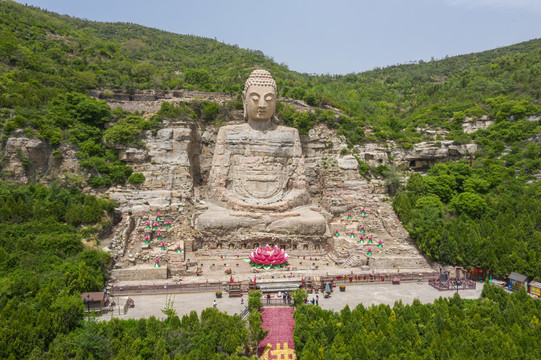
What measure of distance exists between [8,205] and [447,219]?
64.9 feet

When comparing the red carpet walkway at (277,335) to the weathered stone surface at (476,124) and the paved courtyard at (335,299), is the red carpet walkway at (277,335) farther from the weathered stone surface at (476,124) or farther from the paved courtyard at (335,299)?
the weathered stone surface at (476,124)

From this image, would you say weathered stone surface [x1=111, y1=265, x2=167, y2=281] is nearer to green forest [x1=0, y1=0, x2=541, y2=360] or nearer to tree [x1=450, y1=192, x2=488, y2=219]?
green forest [x1=0, y1=0, x2=541, y2=360]

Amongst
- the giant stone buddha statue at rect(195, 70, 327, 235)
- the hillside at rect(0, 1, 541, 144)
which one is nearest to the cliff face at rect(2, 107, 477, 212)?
the hillside at rect(0, 1, 541, 144)

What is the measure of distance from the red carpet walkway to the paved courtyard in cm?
108

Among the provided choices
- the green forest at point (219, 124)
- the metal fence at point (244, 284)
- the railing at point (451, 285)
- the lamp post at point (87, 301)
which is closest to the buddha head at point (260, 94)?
the green forest at point (219, 124)

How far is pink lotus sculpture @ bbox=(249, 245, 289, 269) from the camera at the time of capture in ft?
51.7

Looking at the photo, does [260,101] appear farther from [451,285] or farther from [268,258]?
[451,285]

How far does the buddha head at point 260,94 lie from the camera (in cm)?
2047

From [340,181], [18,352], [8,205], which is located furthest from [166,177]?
[18,352]

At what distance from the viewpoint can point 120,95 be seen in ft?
94.0

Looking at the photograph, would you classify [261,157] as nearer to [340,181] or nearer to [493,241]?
[340,181]

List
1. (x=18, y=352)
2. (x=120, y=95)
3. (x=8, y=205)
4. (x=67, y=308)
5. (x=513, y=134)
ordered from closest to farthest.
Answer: (x=18, y=352), (x=67, y=308), (x=8, y=205), (x=513, y=134), (x=120, y=95)

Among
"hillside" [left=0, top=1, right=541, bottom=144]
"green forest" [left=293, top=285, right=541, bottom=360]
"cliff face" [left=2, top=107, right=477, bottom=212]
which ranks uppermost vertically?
"hillside" [left=0, top=1, right=541, bottom=144]

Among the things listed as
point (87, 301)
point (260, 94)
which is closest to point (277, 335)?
point (87, 301)
